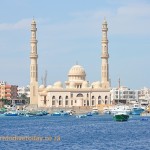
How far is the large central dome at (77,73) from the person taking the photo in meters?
159

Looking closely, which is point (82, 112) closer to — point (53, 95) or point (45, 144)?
point (53, 95)

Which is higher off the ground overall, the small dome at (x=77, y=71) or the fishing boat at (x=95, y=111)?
the small dome at (x=77, y=71)

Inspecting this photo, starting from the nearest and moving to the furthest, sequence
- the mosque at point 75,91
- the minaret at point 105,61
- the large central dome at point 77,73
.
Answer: the minaret at point 105,61 → the mosque at point 75,91 → the large central dome at point 77,73

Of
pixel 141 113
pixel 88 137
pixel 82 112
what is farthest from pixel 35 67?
pixel 88 137

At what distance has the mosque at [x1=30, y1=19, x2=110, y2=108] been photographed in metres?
152

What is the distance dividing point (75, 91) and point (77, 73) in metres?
5.11

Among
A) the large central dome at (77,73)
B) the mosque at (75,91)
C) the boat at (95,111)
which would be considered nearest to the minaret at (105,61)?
the mosque at (75,91)

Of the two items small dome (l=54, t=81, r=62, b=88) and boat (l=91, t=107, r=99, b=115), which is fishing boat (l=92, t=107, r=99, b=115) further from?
small dome (l=54, t=81, r=62, b=88)

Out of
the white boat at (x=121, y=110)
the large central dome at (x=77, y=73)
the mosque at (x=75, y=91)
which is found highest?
the large central dome at (x=77, y=73)

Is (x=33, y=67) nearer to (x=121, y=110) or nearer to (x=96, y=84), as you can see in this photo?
(x=96, y=84)

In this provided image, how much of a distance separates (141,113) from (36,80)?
24.8 meters

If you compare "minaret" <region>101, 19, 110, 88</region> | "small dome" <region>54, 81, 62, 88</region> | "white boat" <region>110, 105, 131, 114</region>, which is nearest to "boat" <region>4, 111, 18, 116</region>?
"small dome" <region>54, 81, 62, 88</region>

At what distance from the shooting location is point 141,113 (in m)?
137

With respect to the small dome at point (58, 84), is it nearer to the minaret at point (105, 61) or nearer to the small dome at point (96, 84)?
the small dome at point (96, 84)
